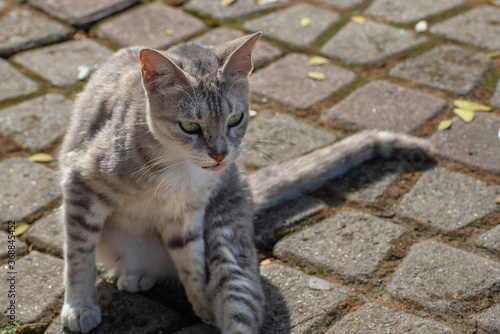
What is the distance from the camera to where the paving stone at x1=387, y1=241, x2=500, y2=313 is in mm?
2789

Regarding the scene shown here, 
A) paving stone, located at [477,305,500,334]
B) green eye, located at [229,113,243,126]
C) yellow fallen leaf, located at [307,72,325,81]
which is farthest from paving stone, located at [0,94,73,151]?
paving stone, located at [477,305,500,334]

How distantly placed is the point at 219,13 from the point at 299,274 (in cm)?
288

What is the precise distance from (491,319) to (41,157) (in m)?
2.68

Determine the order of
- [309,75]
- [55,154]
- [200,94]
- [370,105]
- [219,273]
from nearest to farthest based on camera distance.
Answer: [200,94]
[219,273]
[55,154]
[370,105]
[309,75]

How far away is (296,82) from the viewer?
436 cm

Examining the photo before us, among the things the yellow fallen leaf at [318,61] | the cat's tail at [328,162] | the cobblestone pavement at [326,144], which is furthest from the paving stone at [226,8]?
the cat's tail at [328,162]

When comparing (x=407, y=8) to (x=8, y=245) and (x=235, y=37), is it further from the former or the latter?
(x=8, y=245)

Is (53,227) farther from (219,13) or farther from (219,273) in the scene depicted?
(219,13)

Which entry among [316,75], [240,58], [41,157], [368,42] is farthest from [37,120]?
[368,42]

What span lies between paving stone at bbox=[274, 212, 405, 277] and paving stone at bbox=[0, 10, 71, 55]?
2.74 metres

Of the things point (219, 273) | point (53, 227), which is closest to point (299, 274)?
point (219, 273)

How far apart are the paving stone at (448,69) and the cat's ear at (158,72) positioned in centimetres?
227

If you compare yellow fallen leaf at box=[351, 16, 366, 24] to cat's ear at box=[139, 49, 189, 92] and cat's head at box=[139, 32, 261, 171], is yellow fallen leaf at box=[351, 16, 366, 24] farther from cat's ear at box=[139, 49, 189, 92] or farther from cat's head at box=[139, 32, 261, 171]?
cat's ear at box=[139, 49, 189, 92]

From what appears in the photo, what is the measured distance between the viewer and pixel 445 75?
14.4 feet
